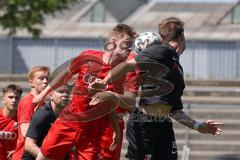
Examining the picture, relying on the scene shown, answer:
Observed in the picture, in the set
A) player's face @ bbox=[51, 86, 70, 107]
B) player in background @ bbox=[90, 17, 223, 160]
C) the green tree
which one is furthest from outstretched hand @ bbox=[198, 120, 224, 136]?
the green tree

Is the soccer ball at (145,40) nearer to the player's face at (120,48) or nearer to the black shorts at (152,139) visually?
the player's face at (120,48)

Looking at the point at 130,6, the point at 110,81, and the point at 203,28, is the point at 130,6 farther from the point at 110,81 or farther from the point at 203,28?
the point at 110,81

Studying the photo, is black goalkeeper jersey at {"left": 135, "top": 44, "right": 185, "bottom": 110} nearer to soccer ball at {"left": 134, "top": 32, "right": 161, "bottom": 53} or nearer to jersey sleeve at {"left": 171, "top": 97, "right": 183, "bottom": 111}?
jersey sleeve at {"left": 171, "top": 97, "right": 183, "bottom": 111}

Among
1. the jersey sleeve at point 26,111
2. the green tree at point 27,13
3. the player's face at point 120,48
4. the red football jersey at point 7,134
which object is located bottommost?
the green tree at point 27,13

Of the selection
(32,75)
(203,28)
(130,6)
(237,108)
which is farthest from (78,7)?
(32,75)

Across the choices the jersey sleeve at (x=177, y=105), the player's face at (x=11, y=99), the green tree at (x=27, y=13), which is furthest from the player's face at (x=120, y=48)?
the green tree at (x=27, y=13)

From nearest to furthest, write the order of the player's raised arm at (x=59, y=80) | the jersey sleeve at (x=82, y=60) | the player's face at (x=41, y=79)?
1. the jersey sleeve at (x=82, y=60)
2. the player's raised arm at (x=59, y=80)
3. the player's face at (x=41, y=79)

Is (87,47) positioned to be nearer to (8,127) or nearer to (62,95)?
(8,127)

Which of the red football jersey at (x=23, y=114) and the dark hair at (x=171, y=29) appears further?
the red football jersey at (x=23, y=114)

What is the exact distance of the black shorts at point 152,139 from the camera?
8812mm

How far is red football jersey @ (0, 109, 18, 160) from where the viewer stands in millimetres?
11336

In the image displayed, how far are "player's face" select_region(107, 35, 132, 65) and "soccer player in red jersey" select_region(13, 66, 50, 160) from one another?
4.52 ft

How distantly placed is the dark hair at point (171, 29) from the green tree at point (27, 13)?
2489 centimetres

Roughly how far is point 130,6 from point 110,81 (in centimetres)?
3885
